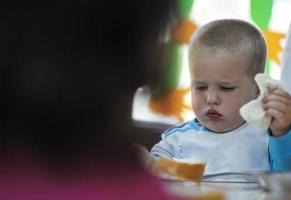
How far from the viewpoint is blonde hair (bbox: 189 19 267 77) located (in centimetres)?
111

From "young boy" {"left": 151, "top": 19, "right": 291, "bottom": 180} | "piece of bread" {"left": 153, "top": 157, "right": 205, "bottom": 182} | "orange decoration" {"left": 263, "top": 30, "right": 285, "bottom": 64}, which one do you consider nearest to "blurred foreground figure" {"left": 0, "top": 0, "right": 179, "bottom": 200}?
"piece of bread" {"left": 153, "top": 157, "right": 205, "bottom": 182}

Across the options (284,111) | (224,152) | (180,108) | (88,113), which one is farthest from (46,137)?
(180,108)

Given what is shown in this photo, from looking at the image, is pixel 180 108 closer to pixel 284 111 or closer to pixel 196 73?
pixel 196 73

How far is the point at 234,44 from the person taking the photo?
111cm

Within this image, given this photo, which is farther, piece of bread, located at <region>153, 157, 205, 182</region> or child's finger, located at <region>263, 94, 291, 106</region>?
child's finger, located at <region>263, 94, 291, 106</region>

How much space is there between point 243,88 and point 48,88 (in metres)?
0.77

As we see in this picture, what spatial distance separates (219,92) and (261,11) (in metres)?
0.72

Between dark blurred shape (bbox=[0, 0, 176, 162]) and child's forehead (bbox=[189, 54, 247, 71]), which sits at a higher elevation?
child's forehead (bbox=[189, 54, 247, 71])

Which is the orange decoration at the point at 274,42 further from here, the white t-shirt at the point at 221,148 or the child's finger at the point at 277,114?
the child's finger at the point at 277,114

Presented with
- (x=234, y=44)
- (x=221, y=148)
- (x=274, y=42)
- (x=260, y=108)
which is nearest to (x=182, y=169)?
(x=260, y=108)

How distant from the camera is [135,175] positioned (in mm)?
402

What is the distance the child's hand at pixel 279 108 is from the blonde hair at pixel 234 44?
0.22 metres

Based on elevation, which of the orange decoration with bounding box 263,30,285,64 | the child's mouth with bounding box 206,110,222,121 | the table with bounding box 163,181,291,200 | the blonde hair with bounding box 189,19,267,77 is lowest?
the table with bounding box 163,181,291,200

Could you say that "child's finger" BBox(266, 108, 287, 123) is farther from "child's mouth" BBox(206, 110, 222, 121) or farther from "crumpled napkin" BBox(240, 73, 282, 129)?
"child's mouth" BBox(206, 110, 222, 121)
